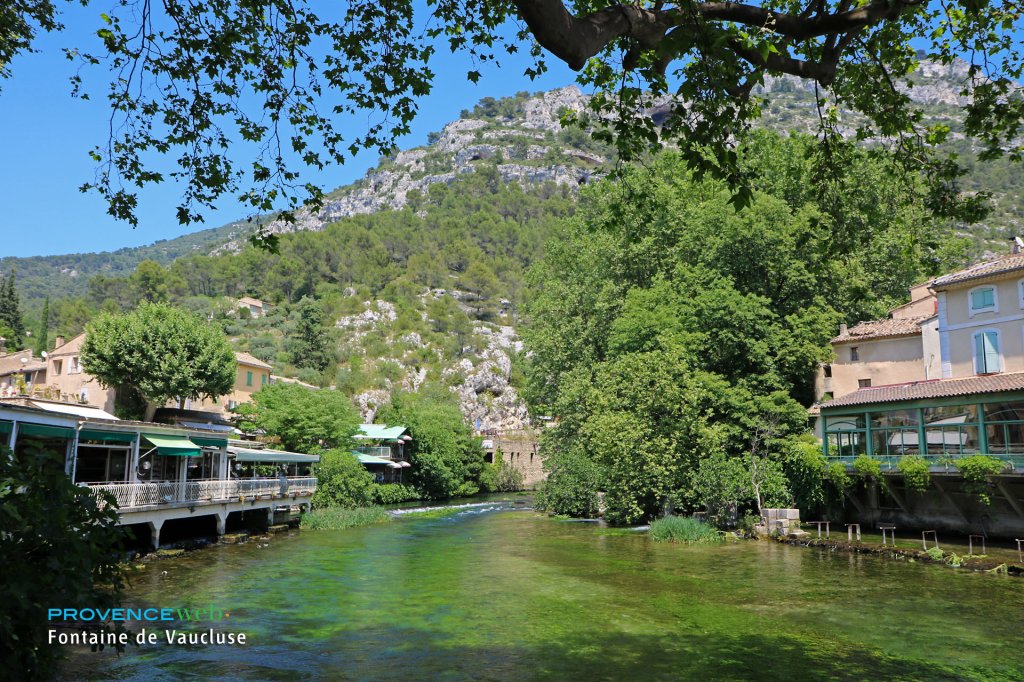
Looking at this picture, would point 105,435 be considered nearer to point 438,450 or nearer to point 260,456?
point 260,456

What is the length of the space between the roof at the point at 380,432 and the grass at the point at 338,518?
53.3 ft

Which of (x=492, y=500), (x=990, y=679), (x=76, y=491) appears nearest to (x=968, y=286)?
(x=990, y=679)

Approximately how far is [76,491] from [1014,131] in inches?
405

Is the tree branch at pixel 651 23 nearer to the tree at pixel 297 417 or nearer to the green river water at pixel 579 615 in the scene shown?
the green river water at pixel 579 615

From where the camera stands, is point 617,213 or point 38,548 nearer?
point 38,548

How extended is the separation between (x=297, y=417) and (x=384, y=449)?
46.8 ft

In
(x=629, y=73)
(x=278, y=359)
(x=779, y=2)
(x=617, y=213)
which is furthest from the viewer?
(x=278, y=359)

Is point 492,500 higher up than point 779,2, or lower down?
lower down

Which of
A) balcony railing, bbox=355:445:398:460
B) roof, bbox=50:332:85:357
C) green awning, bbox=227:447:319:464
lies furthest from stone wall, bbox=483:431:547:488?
roof, bbox=50:332:85:357

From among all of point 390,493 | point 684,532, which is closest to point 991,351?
point 684,532

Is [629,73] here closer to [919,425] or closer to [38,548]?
[38,548]

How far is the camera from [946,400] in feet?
86.4

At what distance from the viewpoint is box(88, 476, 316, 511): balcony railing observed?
22.1m

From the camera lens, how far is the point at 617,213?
867 centimetres
